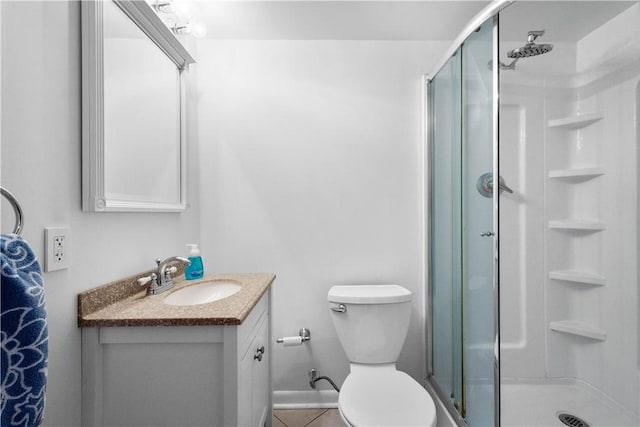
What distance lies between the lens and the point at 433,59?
1814 millimetres

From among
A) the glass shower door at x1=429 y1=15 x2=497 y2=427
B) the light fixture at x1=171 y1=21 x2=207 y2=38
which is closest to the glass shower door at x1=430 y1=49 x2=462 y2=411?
the glass shower door at x1=429 y1=15 x2=497 y2=427

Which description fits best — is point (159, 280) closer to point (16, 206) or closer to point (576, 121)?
point (16, 206)

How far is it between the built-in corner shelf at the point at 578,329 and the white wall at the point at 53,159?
7.64 ft

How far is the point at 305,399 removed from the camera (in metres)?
1.77

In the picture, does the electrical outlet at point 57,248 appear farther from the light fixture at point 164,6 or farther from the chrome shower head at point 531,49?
the chrome shower head at point 531,49

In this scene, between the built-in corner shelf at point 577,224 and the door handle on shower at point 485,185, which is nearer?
the door handle on shower at point 485,185

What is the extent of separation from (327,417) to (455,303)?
0.95m

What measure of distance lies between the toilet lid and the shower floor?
0.77 metres

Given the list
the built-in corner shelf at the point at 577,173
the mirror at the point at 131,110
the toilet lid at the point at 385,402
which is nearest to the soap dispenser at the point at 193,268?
the mirror at the point at 131,110

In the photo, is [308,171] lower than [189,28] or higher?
lower

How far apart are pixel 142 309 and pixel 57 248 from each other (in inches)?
11.1

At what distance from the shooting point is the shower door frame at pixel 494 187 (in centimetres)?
112

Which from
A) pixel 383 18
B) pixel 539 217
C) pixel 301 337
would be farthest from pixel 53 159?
pixel 539 217

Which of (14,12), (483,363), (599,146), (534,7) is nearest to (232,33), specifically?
(14,12)
